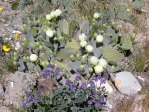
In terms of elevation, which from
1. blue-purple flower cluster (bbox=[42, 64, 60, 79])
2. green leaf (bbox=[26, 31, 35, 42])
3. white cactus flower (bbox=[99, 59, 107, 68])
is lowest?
blue-purple flower cluster (bbox=[42, 64, 60, 79])

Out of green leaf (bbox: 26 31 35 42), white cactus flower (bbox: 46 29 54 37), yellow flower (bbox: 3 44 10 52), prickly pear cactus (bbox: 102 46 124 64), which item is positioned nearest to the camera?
white cactus flower (bbox: 46 29 54 37)

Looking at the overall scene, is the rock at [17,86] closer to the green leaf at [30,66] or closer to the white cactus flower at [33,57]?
the green leaf at [30,66]

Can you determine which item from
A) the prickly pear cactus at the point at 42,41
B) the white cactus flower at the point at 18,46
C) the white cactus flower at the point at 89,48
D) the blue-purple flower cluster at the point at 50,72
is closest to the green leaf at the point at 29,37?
the prickly pear cactus at the point at 42,41

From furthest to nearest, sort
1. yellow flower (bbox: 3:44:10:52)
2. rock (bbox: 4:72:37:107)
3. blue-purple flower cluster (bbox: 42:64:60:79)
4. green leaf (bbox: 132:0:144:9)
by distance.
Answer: green leaf (bbox: 132:0:144:9)
yellow flower (bbox: 3:44:10:52)
rock (bbox: 4:72:37:107)
blue-purple flower cluster (bbox: 42:64:60:79)

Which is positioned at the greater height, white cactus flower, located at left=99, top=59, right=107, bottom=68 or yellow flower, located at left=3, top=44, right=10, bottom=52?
yellow flower, located at left=3, top=44, right=10, bottom=52

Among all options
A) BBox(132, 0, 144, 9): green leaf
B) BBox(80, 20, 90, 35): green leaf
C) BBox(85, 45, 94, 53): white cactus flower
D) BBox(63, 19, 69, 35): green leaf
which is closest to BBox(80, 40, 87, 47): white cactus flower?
BBox(85, 45, 94, 53): white cactus flower

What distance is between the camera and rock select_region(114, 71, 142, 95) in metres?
3.73

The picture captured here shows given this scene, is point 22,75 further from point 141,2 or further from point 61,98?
point 141,2

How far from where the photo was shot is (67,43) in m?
4.06

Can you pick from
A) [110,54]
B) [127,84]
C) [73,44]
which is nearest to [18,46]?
[73,44]

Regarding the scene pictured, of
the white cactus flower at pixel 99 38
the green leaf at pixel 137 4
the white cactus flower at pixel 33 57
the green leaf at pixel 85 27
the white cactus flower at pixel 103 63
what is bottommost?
the white cactus flower at pixel 103 63

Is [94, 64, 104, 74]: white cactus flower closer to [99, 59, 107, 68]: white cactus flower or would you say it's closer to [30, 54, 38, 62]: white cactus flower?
[99, 59, 107, 68]: white cactus flower

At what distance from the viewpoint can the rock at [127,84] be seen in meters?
3.73

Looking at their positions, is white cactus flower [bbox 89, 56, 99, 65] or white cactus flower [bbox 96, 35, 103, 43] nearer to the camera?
white cactus flower [bbox 89, 56, 99, 65]
